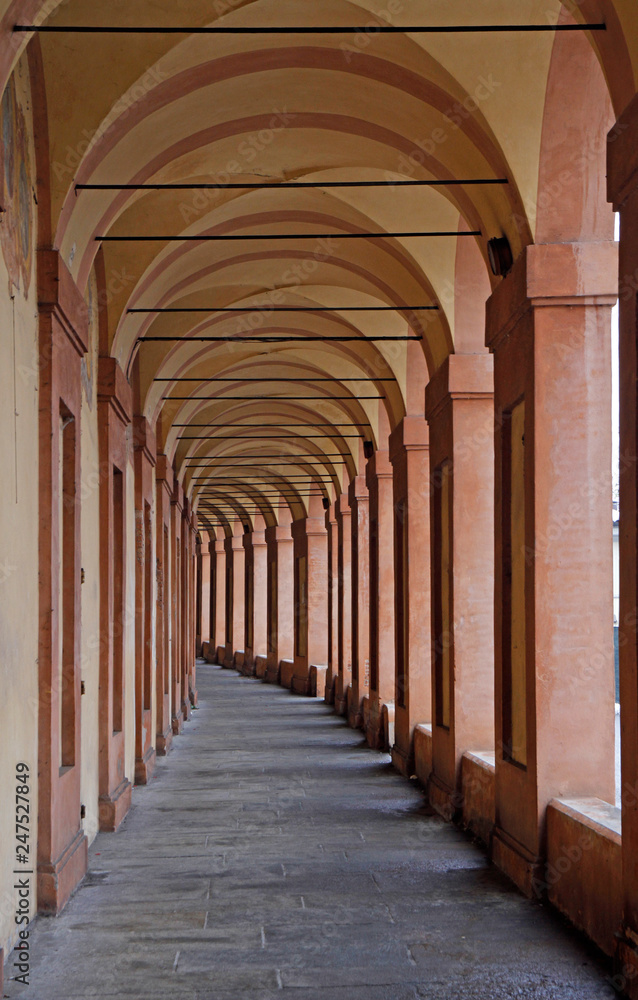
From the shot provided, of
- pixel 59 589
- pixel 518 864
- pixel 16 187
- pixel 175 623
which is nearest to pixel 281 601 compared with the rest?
pixel 175 623

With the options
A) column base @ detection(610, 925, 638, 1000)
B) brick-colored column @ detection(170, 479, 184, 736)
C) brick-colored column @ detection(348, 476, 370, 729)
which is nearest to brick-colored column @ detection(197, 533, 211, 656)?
brick-colored column @ detection(170, 479, 184, 736)

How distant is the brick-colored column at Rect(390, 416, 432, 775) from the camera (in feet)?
48.3

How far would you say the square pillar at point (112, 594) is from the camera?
10875 millimetres

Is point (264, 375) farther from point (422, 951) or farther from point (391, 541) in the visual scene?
point (422, 951)

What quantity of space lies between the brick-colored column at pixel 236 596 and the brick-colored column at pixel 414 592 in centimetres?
2661

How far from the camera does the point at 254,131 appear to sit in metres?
10.3

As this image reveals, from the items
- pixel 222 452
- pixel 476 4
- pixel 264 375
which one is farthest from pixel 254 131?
pixel 222 452

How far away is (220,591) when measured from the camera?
46.9 m

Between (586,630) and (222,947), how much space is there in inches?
132

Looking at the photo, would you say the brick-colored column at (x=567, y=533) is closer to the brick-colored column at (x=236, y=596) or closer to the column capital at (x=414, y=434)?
the column capital at (x=414, y=434)

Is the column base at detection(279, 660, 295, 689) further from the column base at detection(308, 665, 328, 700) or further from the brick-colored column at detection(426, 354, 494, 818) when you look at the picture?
the brick-colored column at detection(426, 354, 494, 818)

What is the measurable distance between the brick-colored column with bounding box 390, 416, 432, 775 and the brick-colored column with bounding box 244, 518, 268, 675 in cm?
2306

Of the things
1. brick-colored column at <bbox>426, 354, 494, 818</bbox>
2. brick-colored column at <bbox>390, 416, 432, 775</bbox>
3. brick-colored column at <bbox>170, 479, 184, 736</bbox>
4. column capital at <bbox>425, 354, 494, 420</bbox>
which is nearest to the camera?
brick-colored column at <bbox>426, 354, 494, 818</bbox>

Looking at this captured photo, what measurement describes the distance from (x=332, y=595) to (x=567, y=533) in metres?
19.8
